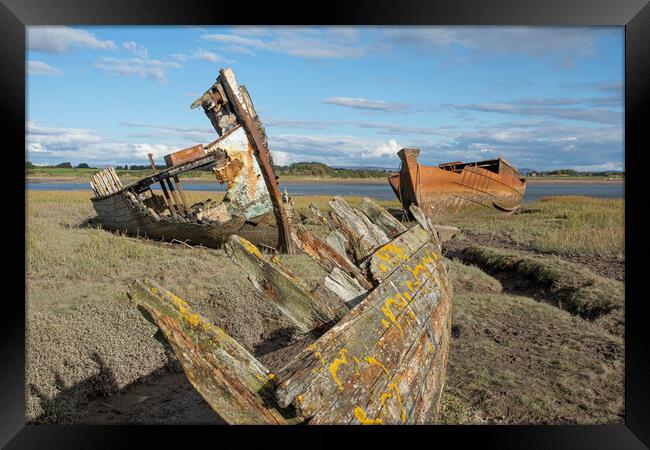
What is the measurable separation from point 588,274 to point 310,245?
25.8ft

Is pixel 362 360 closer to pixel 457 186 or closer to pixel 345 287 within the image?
pixel 345 287

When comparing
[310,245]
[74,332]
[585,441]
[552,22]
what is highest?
[552,22]

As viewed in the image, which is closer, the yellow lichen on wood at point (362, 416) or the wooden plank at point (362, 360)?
the wooden plank at point (362, 360)

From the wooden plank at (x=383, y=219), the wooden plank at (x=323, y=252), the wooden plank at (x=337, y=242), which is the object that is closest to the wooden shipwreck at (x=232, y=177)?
the wooden plank at (x=383, y=219)

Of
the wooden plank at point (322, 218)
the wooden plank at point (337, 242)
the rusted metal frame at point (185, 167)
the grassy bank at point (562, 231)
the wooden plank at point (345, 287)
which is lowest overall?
the grassy bank at point (562, 231)

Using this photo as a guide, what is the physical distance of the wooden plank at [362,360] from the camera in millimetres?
2416

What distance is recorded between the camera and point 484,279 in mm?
10172

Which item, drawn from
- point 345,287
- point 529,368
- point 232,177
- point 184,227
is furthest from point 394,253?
point 184,227

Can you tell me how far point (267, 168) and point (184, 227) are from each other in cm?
267

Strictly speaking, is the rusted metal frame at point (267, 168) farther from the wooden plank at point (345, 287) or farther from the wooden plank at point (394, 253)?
the wooden plank at point (345, 287)

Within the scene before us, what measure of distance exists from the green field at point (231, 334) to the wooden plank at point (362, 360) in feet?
6.25
